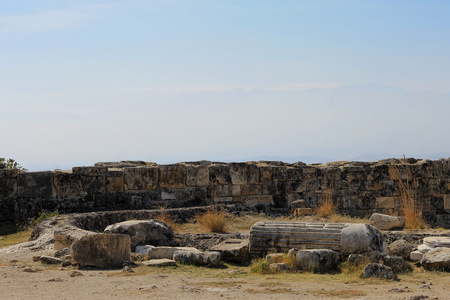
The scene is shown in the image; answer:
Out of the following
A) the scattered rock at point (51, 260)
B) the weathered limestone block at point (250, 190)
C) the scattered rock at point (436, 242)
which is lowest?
the scattered rock at point (51, 260)

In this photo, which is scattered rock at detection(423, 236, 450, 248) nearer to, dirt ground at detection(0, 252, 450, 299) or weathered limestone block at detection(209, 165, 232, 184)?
dirt ground at detection(0, 252, 450, 299)

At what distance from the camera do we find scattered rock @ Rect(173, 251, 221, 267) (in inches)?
319

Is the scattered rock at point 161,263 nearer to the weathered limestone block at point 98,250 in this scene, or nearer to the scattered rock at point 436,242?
the weathered limestone block at point 98,250

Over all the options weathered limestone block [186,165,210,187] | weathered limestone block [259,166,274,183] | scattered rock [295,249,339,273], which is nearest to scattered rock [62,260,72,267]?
scattered rock [295,249,339,273]

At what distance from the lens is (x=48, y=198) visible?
13094 mm

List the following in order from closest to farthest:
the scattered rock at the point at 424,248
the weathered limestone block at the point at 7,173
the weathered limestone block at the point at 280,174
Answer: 1. the scattered rock at the point at 424,248
2. the weathered limestone block at the point at 7,173
3. the weathered limestone block at the point at 280,174

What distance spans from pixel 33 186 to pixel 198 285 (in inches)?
305

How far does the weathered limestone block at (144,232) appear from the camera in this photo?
9.35 m

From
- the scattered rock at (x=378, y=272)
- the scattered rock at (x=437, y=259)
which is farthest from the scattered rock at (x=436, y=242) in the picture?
the scattered rock at (x=378, y=272)

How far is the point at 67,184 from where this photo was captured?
43.3ft

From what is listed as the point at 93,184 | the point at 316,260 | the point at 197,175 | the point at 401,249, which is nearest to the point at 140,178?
the point at 93,184

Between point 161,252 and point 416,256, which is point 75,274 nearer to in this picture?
point 161,252

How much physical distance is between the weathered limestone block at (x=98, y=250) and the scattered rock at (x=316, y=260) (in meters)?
2.51

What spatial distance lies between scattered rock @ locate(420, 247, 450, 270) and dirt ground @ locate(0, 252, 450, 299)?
19cm
